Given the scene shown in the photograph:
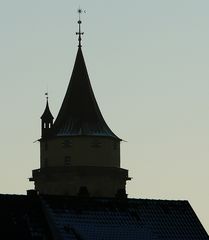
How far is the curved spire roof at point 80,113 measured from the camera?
7475 inches

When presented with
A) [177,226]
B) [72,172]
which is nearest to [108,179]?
[72,172]

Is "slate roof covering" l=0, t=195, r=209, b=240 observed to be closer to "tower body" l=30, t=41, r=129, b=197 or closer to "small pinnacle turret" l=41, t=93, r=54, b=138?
"tower body" l=30, t=41, r=129, b=197

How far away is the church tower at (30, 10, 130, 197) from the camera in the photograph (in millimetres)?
185875

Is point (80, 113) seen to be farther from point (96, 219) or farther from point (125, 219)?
point (96, 219)

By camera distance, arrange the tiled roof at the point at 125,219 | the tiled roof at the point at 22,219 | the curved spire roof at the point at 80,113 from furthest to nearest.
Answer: the curved spire roof at the point at 80,113, the tiled roof at the point at 125,219, the tiled roof at the point at 22,219

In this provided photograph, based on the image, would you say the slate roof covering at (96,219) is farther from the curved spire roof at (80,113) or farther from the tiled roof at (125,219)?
the curved spire roof at (80,113)

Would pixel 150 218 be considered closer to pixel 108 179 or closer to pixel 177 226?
pixel 177 226

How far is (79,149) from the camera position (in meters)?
188

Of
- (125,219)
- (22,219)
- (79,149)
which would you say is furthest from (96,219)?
(79,149)

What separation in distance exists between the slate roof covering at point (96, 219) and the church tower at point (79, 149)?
71831mm

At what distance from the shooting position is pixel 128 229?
107500 millimetres

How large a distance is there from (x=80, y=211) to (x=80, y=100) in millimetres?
84805

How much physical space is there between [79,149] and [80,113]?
15.7 ft

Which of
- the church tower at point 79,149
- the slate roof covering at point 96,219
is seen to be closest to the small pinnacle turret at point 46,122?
the church tower at point 79,149
